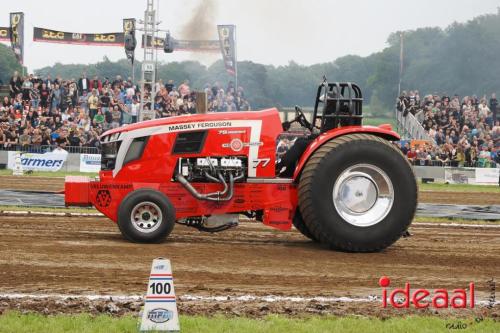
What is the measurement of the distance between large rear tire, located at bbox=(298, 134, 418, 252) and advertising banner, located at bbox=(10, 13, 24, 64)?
109 feet

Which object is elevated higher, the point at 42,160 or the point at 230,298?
the point at 42,160

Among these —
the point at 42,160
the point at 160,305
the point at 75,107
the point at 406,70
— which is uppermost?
the point at 406,70

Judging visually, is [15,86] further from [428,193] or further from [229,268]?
[229,268]

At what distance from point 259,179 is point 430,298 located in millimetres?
3522

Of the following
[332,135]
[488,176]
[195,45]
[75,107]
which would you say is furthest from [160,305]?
[195,45]

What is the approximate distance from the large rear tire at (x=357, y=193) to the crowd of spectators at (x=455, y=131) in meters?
20.5

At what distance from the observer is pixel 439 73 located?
44531mm

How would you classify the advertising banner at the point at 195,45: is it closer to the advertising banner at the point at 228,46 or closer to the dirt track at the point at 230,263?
the advertising banner at the point at 228,46

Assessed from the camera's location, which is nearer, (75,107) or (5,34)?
(75,107)

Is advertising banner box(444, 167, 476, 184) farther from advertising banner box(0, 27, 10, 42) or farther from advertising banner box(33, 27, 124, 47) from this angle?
advertising banner box(0, 27, 10, 42)

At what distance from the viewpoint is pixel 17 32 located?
4038cm

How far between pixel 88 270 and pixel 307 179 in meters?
3.05

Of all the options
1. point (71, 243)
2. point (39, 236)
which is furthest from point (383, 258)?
point (39, 236)

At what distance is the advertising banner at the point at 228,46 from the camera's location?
37.6 metres
